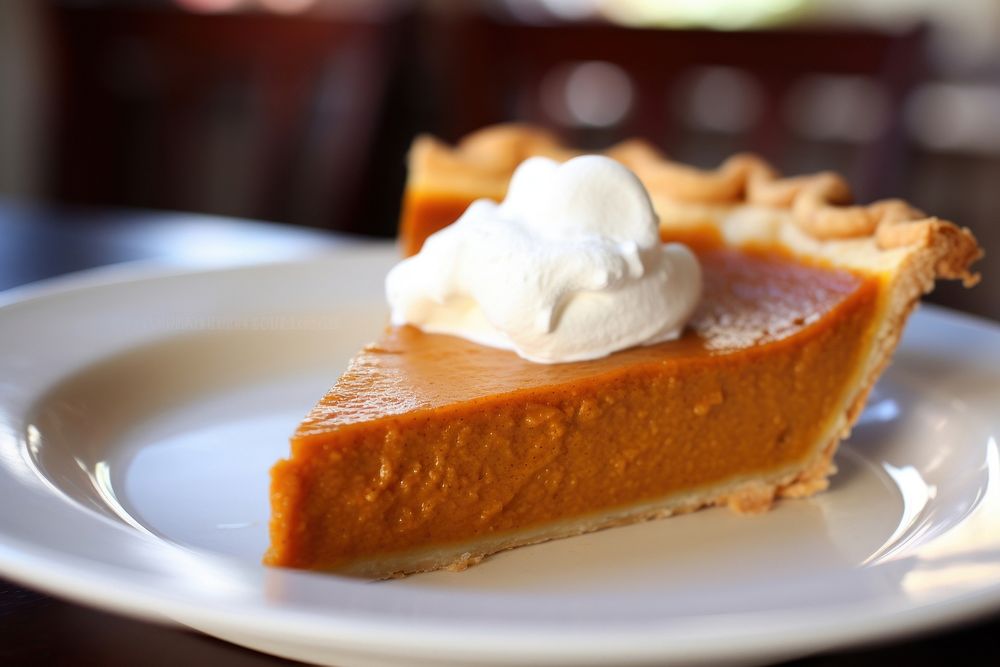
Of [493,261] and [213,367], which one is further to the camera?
[213,367]

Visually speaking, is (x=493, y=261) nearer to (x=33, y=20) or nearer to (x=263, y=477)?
(x=263, y=477)

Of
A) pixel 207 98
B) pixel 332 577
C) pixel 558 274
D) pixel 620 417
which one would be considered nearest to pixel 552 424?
pixel 620 417

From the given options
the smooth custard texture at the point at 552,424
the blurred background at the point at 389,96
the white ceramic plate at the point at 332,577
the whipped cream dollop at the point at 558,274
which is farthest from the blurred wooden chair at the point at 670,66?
the whipped cream dollop at the point at 558,274

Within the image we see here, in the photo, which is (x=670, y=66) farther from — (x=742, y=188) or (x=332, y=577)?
(x=332, y=577)

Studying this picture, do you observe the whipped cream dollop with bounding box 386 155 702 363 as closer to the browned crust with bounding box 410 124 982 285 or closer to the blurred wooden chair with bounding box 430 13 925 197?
the browned crust with bounding box 410 124 982 285

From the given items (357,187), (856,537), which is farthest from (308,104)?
(856,537)

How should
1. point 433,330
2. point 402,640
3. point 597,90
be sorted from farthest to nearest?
point 597,90
point 433,330
point 402,640

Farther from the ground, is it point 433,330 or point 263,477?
point 433,330

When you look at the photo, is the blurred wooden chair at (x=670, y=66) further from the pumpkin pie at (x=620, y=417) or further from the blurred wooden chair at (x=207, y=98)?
the pumpkin pie at (x=620, y=417)
